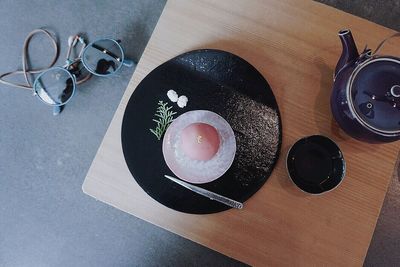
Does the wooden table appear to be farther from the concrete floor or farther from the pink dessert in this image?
the concrete floor

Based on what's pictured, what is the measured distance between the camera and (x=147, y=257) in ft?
3.67

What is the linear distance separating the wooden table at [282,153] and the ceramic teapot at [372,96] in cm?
11

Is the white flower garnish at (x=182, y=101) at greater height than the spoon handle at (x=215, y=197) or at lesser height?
greater

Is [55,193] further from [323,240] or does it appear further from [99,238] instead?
[323,240]

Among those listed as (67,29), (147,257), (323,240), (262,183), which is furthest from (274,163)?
(67,29)

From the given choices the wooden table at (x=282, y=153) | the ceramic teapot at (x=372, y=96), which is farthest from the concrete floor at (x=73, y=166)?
the ceramic teapot at (x=372, y=96)

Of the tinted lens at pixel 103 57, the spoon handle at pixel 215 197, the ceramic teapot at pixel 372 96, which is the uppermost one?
the ceramic teapot at pixel 372 96

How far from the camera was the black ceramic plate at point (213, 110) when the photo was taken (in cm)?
70

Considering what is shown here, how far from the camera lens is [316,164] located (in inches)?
27.3

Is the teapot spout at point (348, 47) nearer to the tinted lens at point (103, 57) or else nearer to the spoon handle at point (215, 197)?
the spoon handle at point (215, 197)

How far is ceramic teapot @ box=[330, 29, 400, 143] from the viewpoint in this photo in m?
0.59

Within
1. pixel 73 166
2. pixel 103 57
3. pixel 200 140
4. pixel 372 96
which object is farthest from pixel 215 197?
pixel 73 166

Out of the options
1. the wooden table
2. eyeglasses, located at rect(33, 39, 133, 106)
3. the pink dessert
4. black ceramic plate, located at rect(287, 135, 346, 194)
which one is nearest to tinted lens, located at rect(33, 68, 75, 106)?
eyeglasses, located at rect(33, 39, 133, 106)

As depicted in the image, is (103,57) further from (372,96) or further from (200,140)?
(372,96)
